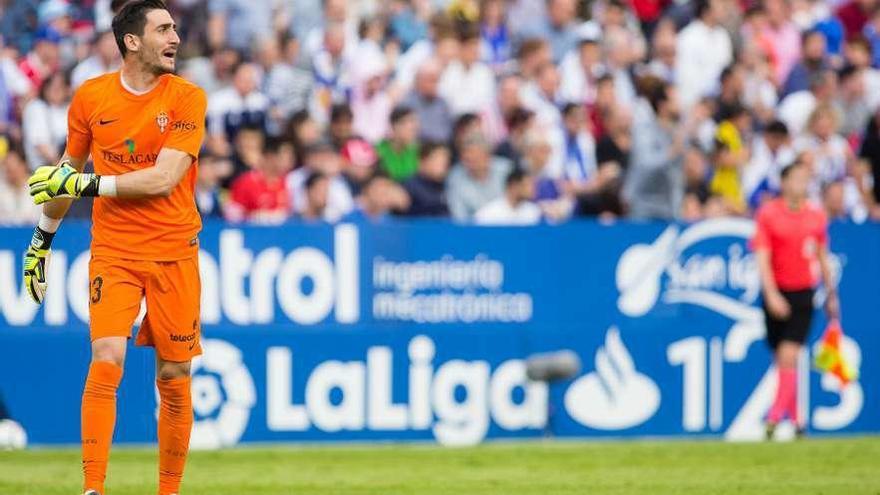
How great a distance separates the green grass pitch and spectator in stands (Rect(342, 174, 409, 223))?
246 cm

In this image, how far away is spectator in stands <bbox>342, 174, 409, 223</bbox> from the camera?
50.5 ft

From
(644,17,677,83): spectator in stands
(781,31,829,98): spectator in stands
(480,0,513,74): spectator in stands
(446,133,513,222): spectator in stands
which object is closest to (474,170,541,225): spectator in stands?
(446,133,513,222): spectator in stands

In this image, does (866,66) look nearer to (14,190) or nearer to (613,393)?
(613,393)

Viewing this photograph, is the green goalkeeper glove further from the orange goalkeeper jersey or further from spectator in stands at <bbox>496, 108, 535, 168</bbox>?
spectator in stands at <bbox>496, 108, 535, 168</bbox>

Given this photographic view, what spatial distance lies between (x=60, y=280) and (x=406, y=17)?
21.1 ft

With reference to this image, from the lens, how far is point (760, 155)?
18.0m

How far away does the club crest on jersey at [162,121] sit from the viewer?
8336 mm

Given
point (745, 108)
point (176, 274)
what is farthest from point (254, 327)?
point (745, 108)

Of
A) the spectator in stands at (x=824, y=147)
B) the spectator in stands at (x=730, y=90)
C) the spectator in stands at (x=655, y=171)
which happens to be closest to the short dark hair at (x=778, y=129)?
the spectator in stands at (x=824, y=147)

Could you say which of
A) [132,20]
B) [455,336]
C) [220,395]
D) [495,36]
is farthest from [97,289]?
[495,36]

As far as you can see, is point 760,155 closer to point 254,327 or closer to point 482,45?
point 482,45

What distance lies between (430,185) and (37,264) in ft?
24.3

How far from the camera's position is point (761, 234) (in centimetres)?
1415

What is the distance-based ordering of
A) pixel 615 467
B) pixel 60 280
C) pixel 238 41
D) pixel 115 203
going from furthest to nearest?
pixel 238 41
pixel 60 280
pixel 615 467
pixel 115 203
